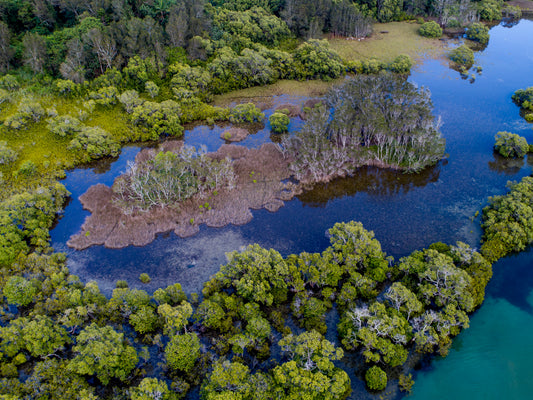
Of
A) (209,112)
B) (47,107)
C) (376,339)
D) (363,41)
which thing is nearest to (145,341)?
(376,339)

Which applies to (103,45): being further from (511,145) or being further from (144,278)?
(511,145)

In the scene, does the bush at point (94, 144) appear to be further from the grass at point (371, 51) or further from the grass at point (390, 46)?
the grass at point (390, 46)

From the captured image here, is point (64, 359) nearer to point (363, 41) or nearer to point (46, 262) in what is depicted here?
point (46, 262)

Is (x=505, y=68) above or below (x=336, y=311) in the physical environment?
above

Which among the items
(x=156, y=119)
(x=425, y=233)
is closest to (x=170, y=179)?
(x=156, y=119)

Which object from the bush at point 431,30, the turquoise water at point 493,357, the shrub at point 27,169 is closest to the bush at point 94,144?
the shrub at point 27,169
